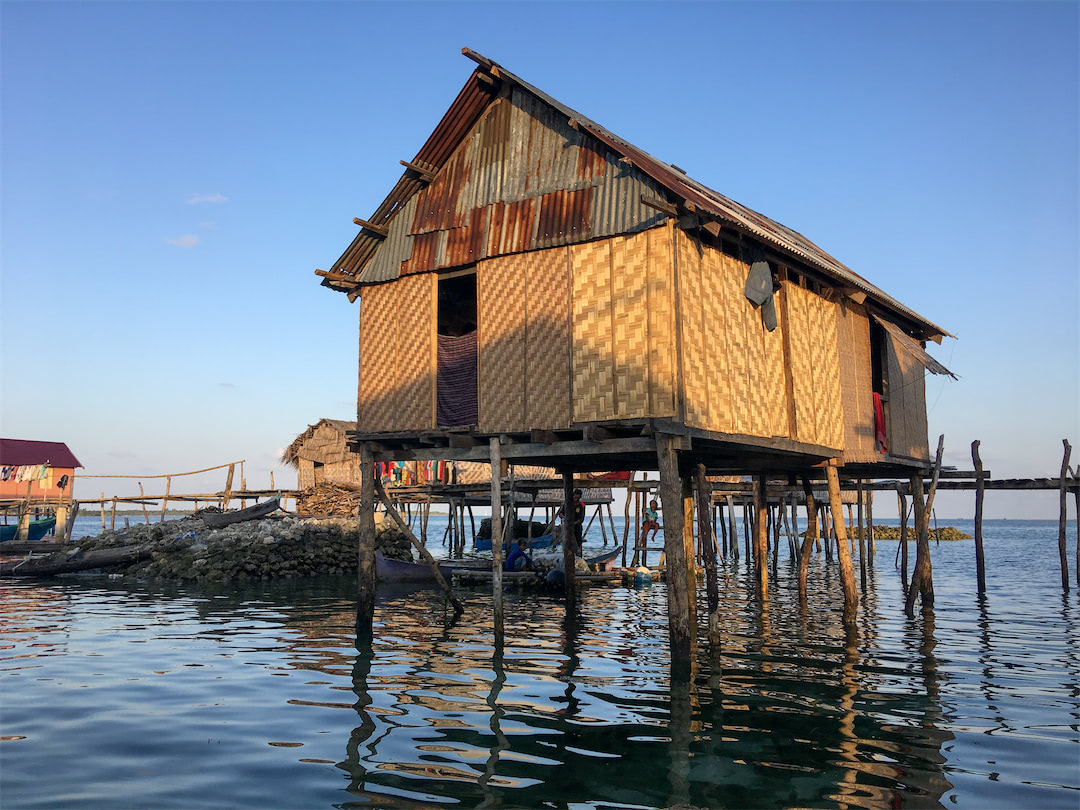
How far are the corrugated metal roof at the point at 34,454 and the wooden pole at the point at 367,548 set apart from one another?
46.3 metres

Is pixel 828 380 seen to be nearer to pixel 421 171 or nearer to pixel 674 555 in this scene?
pixel 674 555

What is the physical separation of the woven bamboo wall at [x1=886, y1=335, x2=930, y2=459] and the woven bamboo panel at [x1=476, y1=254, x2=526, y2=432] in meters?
9.65

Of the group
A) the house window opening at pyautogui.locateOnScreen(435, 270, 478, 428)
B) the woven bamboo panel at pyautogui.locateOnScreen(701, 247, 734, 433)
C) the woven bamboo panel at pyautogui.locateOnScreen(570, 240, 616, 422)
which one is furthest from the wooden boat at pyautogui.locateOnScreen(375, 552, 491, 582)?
the woven bamboo panel at pyautogui.locateOnScreen(701, 247, 734, 433)

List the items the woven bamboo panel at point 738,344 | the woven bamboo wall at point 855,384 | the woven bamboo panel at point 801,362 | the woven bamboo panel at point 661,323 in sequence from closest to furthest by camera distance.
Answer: the woven bamboo panel at point 661,323, the woven bamboo panel at point 738,344, the woven bamboo panel at point 801,362, the woven bamboo wall at point 855,384

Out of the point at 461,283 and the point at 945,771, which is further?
the point at 461,283

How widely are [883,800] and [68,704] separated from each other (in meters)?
9.28

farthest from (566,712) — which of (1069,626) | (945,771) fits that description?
(1069,626)

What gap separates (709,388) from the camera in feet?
44.7

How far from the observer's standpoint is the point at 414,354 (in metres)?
16.6

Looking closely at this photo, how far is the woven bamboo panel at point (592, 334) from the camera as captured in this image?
44.8 feet

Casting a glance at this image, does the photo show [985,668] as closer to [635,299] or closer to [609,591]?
[635,299]

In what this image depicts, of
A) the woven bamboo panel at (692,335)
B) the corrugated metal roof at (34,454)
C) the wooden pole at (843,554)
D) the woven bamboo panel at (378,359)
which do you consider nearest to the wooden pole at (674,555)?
the woven bamboo panel at (692,335)

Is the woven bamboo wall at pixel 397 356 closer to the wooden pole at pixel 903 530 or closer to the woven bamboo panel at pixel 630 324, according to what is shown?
the woven bamboo panel at pixel 630 324

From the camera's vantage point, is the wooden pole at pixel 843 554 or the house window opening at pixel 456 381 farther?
the wooden pole at pixel 843 554
